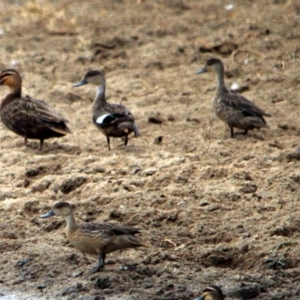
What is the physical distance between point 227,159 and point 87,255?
2.27 meters

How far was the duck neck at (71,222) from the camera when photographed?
364 inches

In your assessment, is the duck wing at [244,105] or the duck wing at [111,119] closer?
the duck wing at [111,119]

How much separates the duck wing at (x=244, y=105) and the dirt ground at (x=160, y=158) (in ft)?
0.86

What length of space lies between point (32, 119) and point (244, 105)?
7.10ft

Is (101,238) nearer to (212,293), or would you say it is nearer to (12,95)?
(212,293)

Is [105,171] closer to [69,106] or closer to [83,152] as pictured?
[83,152]

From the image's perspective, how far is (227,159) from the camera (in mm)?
11211

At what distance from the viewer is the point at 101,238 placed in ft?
29.6

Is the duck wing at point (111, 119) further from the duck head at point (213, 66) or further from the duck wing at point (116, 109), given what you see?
the duck head at point (213, 66)

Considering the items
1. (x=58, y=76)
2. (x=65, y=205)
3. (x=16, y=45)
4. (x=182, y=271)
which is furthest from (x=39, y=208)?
(x=16, y=45)

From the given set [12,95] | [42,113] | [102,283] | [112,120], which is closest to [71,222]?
[102,283]

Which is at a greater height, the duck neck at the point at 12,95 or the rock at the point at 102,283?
the duck neck at the point at 12,95

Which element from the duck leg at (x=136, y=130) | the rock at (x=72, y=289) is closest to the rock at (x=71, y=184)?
the duck leg at (x=136, y=130)

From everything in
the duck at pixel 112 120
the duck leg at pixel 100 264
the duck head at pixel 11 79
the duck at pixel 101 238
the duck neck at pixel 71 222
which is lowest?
the duck leg at pixel 100 264
